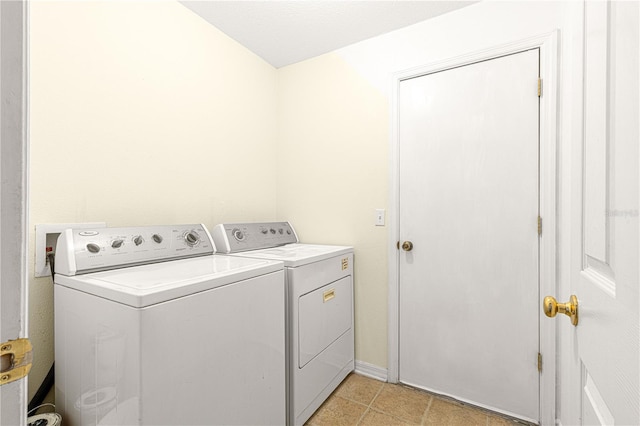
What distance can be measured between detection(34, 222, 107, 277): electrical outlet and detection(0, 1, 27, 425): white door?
1056mm

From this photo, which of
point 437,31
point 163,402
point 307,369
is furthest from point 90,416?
point 437,31

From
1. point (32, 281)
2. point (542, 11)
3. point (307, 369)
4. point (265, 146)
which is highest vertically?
point (542, 11)

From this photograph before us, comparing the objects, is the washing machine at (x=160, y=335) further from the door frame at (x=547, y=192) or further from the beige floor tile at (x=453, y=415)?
the door frame at (x=547, y=192)

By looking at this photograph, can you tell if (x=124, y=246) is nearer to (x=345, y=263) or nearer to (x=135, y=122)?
(x=135, y=122)

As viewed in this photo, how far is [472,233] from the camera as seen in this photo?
1704mm

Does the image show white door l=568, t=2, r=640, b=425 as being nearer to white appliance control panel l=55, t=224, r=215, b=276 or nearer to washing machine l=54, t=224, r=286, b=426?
washing machine l=54, t=224, r=286, b=426

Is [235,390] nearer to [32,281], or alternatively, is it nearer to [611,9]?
[32,281]

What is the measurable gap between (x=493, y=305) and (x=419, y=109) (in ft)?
4.12

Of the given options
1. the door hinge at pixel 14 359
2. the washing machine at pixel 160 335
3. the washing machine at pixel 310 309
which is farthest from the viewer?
the washing machine at pixel 310 309

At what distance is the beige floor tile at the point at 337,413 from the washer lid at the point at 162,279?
93 centimetres

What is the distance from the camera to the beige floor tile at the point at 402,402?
1625 mm

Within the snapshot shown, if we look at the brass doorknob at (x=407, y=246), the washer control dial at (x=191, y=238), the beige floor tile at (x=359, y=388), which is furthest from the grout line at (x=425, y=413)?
the washer control dial at (x=191, y=238)

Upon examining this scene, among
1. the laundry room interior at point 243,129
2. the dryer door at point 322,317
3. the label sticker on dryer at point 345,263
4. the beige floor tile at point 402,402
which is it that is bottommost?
the beige floor tile at point 402,402

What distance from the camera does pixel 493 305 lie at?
165 centimetres
